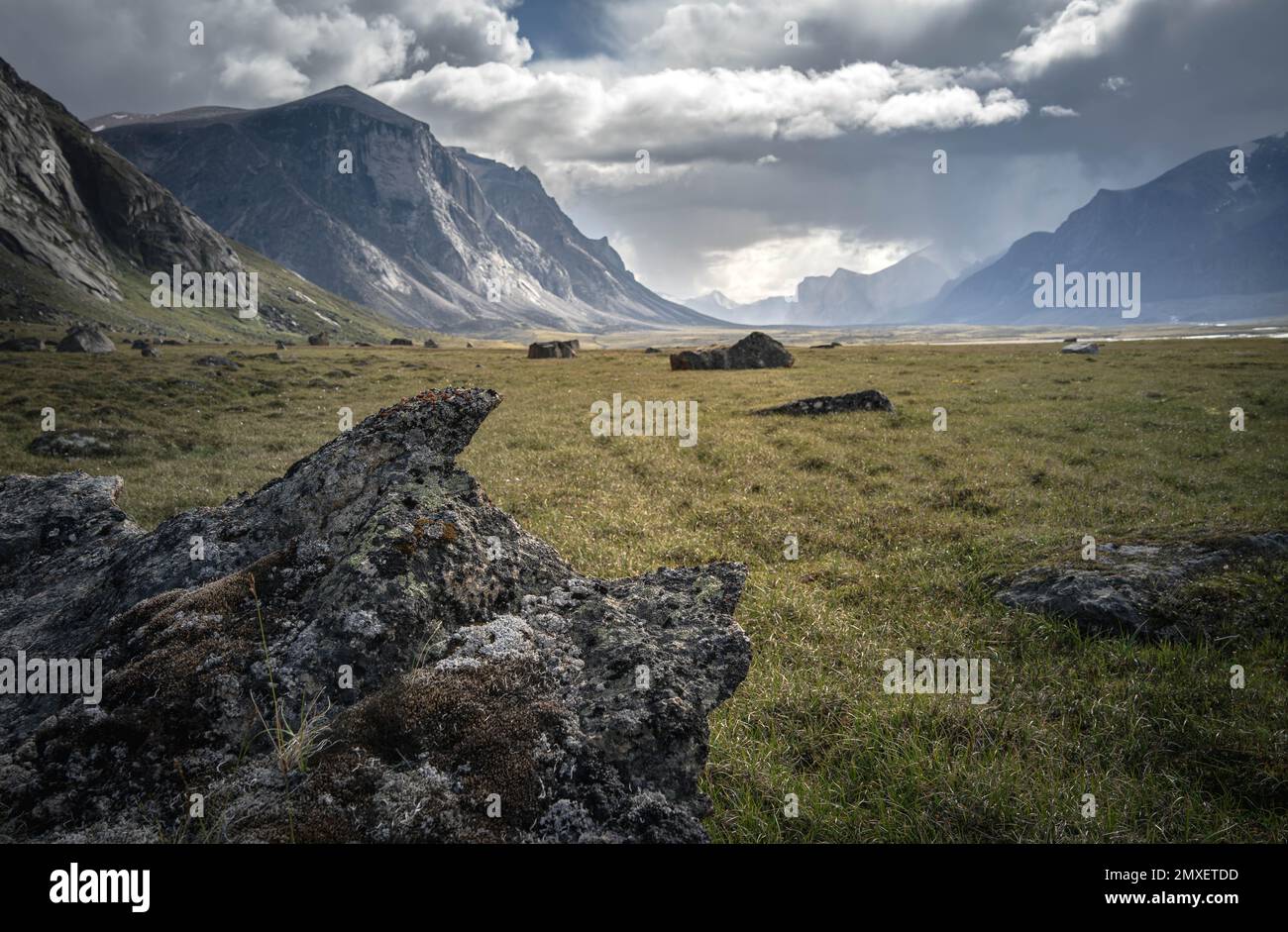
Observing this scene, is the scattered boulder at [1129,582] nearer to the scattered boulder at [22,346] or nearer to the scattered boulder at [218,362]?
the scattered boulder at [218,362]

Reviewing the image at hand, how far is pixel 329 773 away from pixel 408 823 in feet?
1.95

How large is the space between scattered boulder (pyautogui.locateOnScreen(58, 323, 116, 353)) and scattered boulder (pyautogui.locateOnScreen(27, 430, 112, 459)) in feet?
168

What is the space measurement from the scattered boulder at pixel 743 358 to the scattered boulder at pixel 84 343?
59.0 meters

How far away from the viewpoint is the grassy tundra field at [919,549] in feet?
16.2

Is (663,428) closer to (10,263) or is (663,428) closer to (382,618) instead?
(382,618)

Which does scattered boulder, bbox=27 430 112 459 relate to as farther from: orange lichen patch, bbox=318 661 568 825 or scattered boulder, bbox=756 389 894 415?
scattered boulder, bbox=756 389 894 415

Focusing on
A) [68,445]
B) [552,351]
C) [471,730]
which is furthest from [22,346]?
[471,730]

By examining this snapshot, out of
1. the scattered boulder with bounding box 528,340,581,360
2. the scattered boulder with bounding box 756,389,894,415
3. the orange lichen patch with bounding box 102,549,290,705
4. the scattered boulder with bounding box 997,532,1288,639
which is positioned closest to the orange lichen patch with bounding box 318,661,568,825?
the orange lichen patch with bounding box 102,549,290,705

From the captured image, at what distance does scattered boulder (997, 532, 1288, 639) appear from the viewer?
25.4 ft

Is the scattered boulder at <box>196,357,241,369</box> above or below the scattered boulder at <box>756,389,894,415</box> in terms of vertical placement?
above

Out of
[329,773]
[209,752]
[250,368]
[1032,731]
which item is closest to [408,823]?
[329,773]

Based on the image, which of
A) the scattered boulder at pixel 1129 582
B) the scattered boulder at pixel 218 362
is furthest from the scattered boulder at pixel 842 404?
the scattered boulder at pixel 218 362
